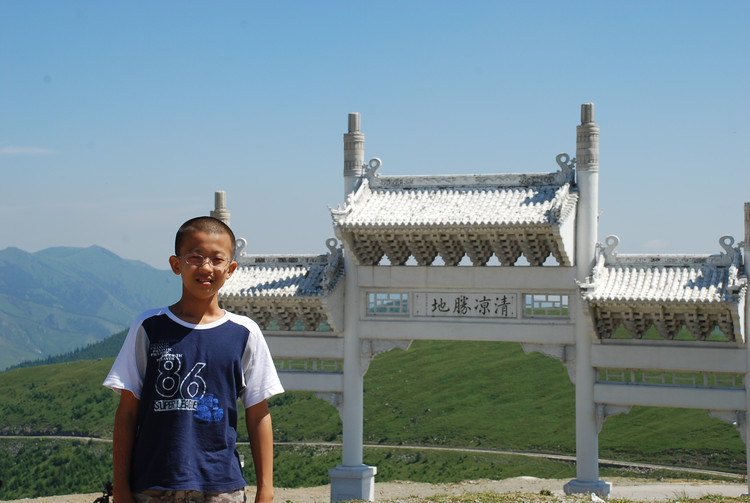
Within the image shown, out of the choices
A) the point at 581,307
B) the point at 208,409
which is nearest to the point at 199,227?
the point at 208,409

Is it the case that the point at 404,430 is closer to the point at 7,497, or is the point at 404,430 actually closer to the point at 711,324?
the point at 7,497

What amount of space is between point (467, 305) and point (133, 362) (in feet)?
43.0

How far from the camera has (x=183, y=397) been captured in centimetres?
448

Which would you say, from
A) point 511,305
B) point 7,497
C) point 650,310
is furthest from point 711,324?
point 7,497

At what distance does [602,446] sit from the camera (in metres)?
27.1

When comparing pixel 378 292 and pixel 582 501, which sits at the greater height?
pixel 378 292

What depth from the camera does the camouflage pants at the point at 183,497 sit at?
4445 millimetres

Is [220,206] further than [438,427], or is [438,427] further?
[438,427]

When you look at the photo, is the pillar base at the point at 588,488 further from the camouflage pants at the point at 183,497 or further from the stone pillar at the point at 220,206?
the camouflage pants at the point at 183,497

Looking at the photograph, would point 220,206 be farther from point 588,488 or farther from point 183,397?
point 183,397

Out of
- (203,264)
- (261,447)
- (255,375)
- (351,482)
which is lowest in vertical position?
(351,482)

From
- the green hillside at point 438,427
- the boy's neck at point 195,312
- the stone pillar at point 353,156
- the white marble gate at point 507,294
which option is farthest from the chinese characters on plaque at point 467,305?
the boy's neck at point 195,312

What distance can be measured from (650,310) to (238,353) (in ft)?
41.2

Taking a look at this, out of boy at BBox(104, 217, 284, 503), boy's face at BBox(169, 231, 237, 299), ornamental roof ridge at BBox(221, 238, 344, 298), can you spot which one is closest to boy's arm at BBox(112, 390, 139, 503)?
boy at BBox(104, 217, 284, 503)
